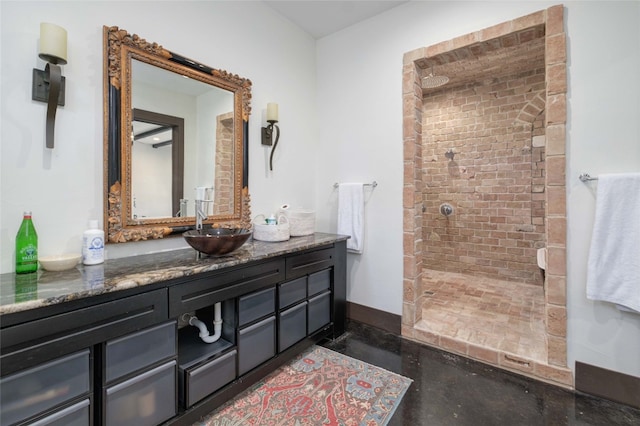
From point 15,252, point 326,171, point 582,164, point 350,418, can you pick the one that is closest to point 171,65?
point 15,252

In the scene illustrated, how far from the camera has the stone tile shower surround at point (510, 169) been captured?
6.19 ft

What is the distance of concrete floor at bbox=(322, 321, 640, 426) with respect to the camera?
5.28 ft

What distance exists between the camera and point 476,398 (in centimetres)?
178

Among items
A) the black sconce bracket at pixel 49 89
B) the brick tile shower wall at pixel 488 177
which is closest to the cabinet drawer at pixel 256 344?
the black sconce bracket at pixel 49 89

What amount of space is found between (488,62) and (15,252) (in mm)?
4508

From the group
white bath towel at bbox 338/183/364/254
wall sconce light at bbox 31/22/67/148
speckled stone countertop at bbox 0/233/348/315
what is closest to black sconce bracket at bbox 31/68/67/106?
wall sconce light at bbox 31/22/67/148

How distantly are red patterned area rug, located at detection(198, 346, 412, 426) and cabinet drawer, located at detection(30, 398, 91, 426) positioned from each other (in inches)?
23.2

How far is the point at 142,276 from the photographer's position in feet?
4.27

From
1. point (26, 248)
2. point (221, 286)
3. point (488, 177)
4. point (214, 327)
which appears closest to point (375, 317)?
point (214, 327)

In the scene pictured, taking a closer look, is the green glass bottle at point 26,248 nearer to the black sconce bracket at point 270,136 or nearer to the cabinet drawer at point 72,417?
the cabinet drawer at point 72,417

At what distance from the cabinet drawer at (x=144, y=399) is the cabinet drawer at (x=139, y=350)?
0.05 m

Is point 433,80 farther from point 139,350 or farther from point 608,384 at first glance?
point 139,350

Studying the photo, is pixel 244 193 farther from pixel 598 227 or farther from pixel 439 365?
pixel 598 227

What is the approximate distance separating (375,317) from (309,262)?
3.31ft
